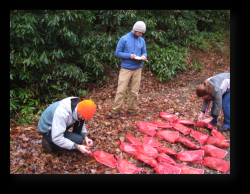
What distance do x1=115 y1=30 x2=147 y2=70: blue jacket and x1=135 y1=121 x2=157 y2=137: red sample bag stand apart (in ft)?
3.55

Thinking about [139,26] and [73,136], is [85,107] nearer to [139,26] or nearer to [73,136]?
Result: [73,136]

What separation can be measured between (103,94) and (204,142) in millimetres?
2936

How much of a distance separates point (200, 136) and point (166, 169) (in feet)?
3.52

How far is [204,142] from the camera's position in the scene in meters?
2.81

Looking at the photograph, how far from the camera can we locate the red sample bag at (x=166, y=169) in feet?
6.98

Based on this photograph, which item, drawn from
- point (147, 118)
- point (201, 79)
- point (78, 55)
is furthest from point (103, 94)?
point (201, 79)

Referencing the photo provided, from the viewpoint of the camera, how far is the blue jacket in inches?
125

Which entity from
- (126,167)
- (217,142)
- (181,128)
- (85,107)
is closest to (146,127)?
(181,128)

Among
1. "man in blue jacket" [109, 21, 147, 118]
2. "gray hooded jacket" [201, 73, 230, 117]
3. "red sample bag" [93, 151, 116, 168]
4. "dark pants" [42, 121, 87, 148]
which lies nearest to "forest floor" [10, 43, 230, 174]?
"red sample bag" [93, 151, 116, 168]

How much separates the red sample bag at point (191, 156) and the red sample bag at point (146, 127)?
2.15 ft

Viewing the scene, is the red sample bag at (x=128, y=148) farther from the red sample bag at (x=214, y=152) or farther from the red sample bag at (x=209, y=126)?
the red sample bag at (x=209, y=126)

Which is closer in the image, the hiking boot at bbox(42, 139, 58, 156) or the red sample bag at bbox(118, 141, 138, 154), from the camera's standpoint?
the hiking boot at bbox(42, 139, 58, 156)

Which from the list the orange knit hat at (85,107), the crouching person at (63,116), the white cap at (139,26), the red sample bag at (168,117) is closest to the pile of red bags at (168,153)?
the red sample bag at (168,117)

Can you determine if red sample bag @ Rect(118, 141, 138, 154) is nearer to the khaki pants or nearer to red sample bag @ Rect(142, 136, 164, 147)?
red sample bag @ Rect(142, 136, 164, 147)
